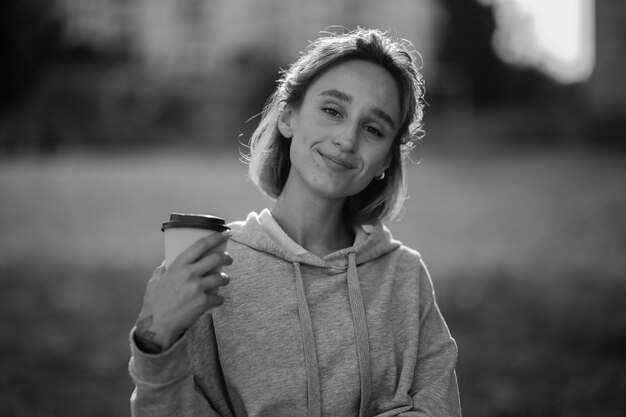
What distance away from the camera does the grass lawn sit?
5027 mm

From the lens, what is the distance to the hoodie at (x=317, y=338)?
191cm

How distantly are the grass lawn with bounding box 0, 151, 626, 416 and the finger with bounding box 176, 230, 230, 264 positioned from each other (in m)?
3.55

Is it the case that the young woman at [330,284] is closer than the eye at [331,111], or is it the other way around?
the young woman at [330,284]

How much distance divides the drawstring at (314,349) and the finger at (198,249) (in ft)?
1.62

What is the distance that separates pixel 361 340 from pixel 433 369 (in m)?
0.28

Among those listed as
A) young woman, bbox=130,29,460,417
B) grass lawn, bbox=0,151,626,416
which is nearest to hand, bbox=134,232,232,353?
young woman, bbox=130,29,460,417

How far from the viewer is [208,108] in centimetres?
2850

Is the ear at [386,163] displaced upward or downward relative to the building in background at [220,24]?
downward

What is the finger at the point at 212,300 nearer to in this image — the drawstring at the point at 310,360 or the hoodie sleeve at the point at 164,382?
the hoodie sleeve at the point at 164,382

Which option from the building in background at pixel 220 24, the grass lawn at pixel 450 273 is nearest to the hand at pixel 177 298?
the grass lawn at pixel 450 273

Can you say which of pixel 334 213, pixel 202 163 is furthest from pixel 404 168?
pixel 202 163

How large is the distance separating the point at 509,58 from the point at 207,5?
51.6 ft

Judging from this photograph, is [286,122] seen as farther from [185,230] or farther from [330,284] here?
[185,230]

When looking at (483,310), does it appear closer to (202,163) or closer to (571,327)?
(571,327)
